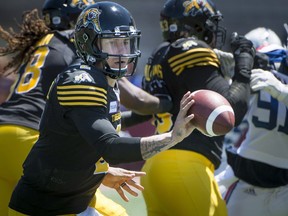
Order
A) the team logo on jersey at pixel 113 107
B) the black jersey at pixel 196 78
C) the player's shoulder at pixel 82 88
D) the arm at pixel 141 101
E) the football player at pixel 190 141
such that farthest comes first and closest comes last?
the arm at pixel 141 101, the black jersey at pixel 196 78, the football player at pixel 190 141, the team logo on jersey at pixel 113 107, the player's shoulder at pixel 82 88

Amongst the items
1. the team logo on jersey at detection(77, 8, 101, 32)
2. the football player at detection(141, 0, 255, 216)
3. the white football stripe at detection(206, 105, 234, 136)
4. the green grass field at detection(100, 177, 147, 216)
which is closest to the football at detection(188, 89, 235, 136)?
the white football stripe at detection(206, 105, 234, 136)

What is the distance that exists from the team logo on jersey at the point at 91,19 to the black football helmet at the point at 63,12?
1517mm

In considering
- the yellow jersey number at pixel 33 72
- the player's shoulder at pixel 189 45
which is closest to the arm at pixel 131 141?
the player's shoulder at pixel 189 45

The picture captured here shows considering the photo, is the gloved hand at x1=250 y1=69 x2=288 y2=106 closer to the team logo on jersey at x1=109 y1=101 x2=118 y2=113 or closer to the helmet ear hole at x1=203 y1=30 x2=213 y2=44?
the helmet ear hole at x1=203 y1=30 x2=213 y2=44

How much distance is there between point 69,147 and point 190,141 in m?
1.08

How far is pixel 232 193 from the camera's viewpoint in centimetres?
470

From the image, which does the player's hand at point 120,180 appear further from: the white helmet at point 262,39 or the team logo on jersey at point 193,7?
the white helmet at point 262,39

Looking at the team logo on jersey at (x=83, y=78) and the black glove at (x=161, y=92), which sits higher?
the team logo on jersey at (x=83, y=78)

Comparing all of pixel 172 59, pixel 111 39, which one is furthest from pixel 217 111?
pixel 172 59

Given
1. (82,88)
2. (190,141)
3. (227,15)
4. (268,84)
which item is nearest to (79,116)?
(82,88)

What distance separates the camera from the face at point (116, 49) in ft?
10.4

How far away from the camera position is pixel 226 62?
4.41 m

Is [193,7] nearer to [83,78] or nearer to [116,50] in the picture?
[116,50]

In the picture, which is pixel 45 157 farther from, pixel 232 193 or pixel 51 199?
pixel 232 193
